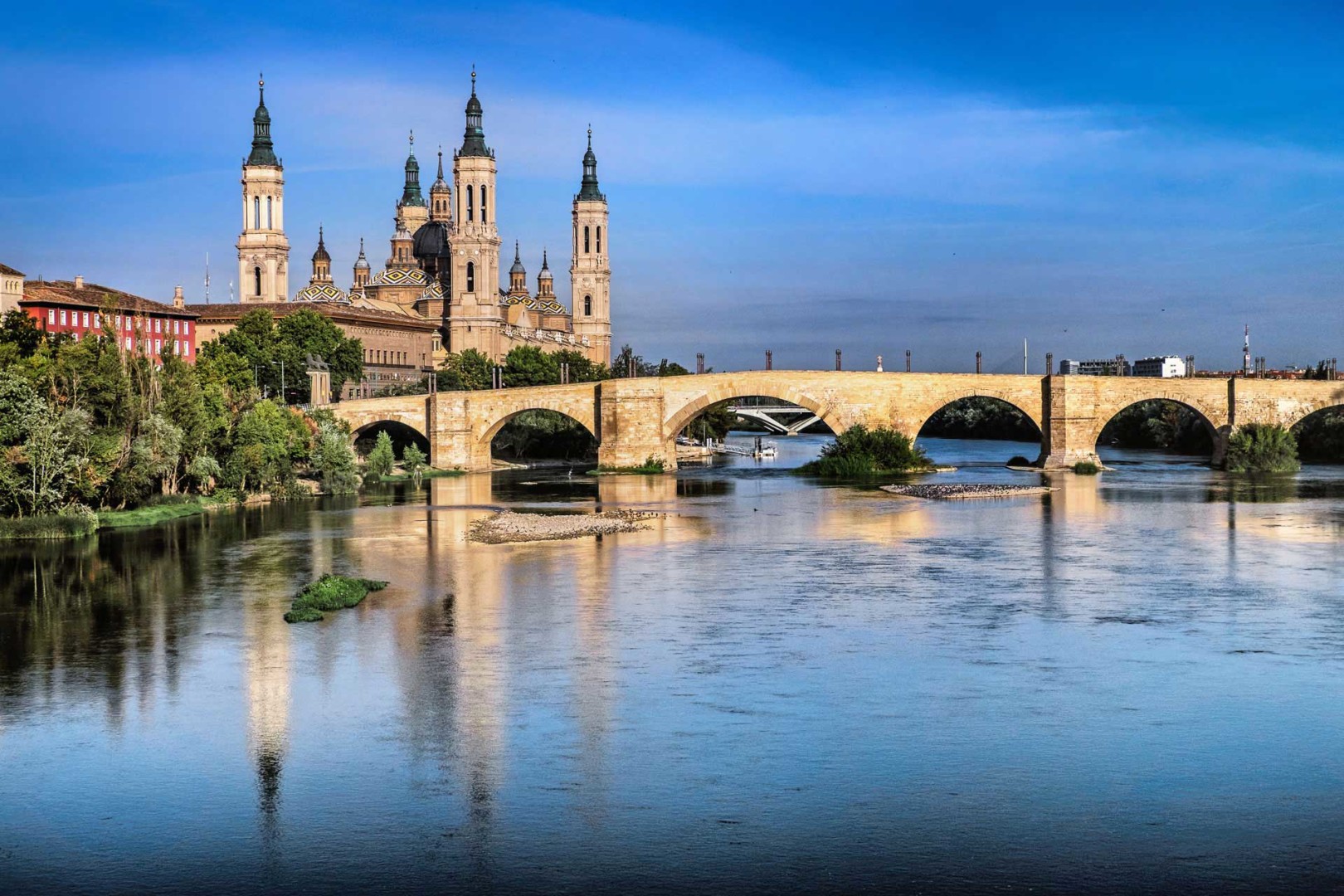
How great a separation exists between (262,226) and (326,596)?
259 ft

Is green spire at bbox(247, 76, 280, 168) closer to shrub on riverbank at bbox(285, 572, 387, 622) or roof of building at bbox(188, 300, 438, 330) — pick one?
roof of building at bbox(188, 300, 438, 330)

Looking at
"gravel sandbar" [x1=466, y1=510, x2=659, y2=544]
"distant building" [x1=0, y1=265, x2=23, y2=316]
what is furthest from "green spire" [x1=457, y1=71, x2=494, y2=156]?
"gravel sandbar" [x1=466, y1=510, x2=659, y2=544]

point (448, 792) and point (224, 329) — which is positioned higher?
point (224, 329)

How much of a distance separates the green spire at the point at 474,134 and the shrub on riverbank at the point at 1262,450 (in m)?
55.6

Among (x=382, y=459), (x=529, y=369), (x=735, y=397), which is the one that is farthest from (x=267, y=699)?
(x=529, y=369)

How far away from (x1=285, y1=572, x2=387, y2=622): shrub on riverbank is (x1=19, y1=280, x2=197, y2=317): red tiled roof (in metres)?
41.0

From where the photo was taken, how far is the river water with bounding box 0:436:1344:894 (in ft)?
33.8

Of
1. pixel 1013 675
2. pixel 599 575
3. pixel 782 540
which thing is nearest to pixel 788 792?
pixel 1013 675

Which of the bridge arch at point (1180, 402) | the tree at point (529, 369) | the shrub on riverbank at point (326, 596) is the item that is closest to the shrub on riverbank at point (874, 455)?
the bridge arch at point (1180, 402)

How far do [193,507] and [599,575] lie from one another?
17.4m

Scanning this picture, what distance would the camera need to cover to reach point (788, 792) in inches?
461

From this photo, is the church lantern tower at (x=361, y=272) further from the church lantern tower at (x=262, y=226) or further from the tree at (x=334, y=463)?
the tree at (x=334, y=463)

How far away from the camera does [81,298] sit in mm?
66562

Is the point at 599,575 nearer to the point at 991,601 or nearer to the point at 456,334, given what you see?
the point at 991,601
